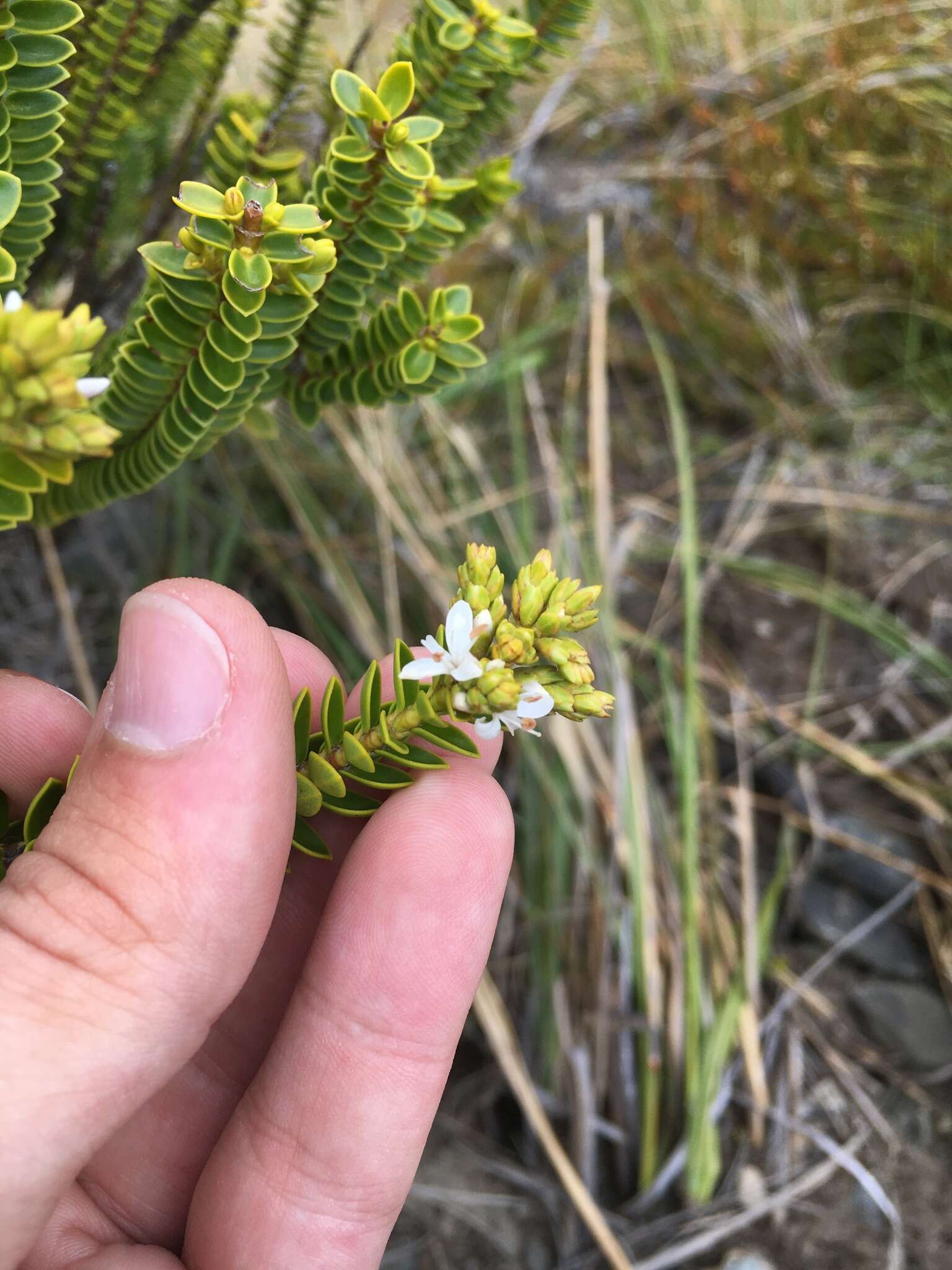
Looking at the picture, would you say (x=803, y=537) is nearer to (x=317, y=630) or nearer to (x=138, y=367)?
(x=317, y=630)

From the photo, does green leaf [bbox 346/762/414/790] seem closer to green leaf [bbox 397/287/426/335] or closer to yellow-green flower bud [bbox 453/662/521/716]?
yellow-green flower bud [bbox 453/662/521/716]

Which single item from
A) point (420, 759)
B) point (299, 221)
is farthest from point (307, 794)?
point (299, 221)

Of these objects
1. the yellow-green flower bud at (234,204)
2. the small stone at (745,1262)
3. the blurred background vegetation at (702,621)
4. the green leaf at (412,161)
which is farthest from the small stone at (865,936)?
the yellow-green flower bud at (234,204)

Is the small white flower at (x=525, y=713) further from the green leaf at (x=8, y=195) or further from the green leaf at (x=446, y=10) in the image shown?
the green leaf at (x=446, y=10)

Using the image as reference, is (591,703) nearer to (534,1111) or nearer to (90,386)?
(90,386)

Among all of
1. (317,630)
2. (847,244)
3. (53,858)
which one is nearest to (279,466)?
(317,630)

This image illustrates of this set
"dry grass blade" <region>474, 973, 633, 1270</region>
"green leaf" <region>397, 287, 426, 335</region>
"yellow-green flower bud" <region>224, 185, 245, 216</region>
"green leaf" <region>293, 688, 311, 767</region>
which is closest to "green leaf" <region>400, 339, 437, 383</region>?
"green leaf" <region>397, 287, 426, 335</region>

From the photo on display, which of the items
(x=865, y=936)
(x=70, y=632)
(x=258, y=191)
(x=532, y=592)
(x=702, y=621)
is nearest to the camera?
(x=258, y=191)
